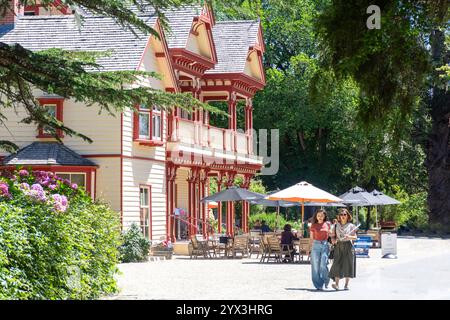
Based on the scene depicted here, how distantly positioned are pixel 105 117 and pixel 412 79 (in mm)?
26439

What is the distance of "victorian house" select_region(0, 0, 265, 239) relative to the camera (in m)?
33.1

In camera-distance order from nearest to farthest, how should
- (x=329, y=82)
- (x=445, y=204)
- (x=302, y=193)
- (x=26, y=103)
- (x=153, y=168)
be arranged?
(x=329, y=82)
(x=26, y=103)
(x=302, y=193)
(x=153, y=168)
(x=445, y=204)

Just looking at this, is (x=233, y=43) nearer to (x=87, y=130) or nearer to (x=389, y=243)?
(x=87, y=130)

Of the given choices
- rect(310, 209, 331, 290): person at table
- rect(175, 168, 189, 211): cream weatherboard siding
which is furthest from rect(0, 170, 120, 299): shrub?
rect(175, 168, 189, 211): cream weatherboard siding

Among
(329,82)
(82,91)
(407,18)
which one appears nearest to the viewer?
(407,18)

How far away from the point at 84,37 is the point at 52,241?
21.4 metres

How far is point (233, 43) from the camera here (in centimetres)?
4516

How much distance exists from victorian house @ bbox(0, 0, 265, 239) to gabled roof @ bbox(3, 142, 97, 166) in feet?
0.11

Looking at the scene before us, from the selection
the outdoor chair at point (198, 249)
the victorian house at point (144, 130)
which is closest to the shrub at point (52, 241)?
the victorian house at point (144, 130)

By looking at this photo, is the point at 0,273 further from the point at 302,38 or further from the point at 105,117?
the point at 302,38

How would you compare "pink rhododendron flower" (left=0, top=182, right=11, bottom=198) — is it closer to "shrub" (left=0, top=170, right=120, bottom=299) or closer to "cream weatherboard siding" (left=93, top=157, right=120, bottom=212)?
"shrub" (left=0, top=170, right=120, bottom=299)

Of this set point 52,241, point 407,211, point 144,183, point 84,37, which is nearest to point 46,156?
point 144,183

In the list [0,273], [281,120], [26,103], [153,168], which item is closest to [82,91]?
[26,103]

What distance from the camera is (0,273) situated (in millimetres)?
12070
